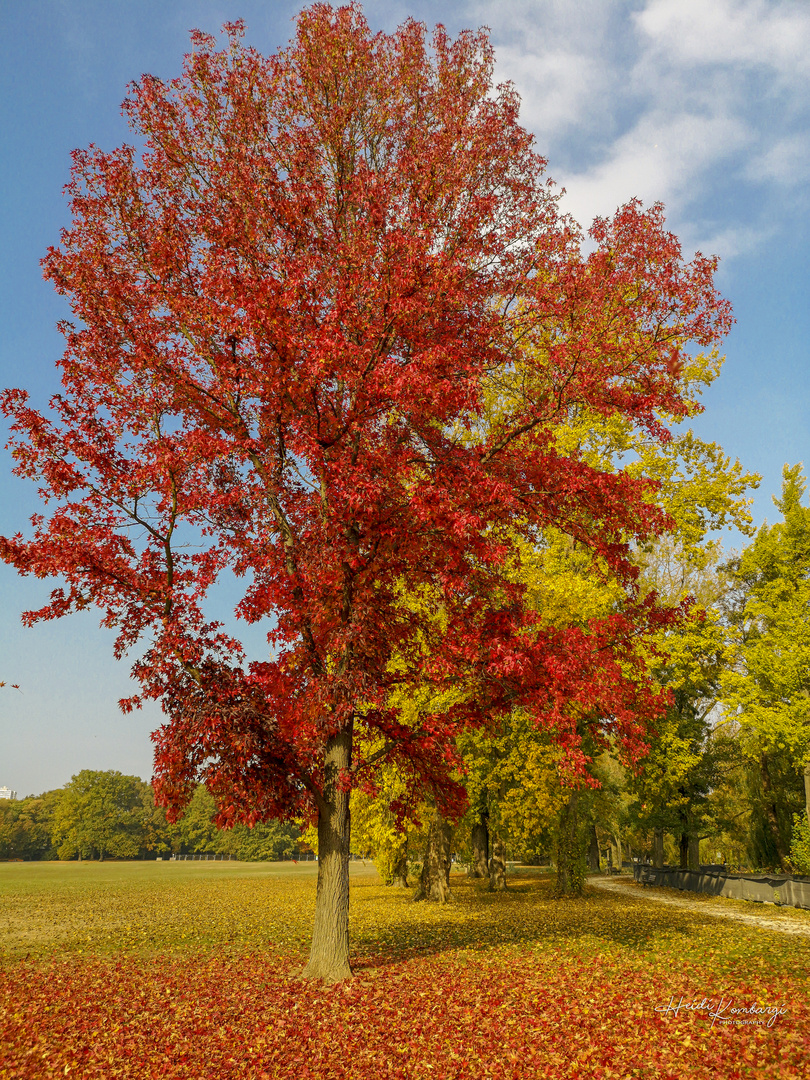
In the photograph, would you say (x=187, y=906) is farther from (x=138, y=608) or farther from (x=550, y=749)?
(x=138, y=608)

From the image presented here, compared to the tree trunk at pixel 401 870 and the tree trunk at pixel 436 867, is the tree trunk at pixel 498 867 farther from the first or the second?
the tree trunk at pixel 436 867

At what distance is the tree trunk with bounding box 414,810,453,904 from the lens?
78.1 ft

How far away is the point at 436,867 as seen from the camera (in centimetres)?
2406

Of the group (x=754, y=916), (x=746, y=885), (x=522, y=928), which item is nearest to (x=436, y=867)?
(x=522, y=928)

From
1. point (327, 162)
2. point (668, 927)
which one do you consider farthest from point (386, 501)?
point (668, 927)

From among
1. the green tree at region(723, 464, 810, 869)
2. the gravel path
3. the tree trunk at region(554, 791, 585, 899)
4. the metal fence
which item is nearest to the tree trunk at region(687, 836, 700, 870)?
the metal fence

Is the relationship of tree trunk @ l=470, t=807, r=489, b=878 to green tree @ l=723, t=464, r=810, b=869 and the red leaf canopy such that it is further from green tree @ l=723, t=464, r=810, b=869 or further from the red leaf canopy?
the red leaf canopy

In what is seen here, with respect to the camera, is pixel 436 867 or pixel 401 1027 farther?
pixel 436 867

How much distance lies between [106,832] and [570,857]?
92.3 m

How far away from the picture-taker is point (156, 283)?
1066 centimetres

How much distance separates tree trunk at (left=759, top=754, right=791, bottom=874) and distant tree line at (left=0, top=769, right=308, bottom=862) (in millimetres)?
77670

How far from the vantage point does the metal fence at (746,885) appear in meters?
21.0

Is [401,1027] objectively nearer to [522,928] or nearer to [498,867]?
[522,928]

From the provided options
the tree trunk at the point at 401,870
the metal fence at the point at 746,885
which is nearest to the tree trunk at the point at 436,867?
the tree trunk at the point at 401,870
